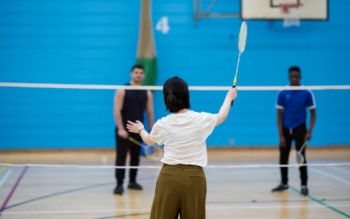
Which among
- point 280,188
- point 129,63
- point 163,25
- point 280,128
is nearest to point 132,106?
point 280,128

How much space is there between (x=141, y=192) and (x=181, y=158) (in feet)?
12.8

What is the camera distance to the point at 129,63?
1112cm

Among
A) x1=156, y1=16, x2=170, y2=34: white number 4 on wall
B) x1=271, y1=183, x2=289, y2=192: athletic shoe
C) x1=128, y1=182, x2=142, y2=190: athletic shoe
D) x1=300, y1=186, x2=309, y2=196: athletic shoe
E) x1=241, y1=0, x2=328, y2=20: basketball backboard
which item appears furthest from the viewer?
x1=156, y1=16, x2=170, y2=34: white number 4 on wall

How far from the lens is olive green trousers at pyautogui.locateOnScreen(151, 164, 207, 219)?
11.4ft

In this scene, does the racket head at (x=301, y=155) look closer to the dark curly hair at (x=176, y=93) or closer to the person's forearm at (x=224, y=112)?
the person's forearm at (x=224, y=112)

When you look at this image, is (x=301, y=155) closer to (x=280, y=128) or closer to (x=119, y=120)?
(x=280, y=128)

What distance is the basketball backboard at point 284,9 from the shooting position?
10.8m

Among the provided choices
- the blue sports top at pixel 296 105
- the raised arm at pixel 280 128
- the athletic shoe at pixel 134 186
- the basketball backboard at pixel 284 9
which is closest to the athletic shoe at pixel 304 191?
the raised arm at pixel 280 128

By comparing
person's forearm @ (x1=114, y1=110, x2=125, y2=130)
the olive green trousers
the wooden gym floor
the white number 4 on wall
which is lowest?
the wooden gym floor

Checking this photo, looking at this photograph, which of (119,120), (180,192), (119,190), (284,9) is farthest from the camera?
(284,9)

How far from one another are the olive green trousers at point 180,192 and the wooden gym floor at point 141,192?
2.40m

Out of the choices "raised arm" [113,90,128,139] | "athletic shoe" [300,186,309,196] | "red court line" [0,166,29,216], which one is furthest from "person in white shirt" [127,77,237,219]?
"athletic shoe" [300,186,309,196]

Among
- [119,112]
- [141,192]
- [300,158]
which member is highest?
[119,112]

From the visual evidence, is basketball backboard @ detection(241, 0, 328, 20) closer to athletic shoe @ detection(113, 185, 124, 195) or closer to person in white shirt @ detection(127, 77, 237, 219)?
athletic shoe @ detection(113, 185, 124, 195)
